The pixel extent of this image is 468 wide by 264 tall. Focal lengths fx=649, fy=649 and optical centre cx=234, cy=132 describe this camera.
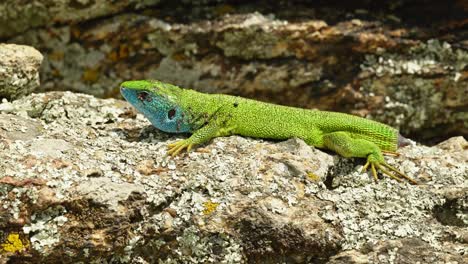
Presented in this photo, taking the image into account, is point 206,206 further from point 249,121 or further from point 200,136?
point 249,121

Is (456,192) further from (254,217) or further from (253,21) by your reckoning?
(253,21)

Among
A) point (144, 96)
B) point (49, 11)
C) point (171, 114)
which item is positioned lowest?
point (171, 114)

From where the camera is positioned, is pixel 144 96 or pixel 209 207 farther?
pixel 144 96

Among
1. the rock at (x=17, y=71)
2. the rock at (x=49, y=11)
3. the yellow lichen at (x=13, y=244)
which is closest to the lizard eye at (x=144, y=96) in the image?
the rock at (x=17, y=71)

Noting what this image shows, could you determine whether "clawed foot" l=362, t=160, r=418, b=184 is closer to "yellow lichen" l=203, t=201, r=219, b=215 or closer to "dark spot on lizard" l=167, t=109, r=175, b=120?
"yellow lichen" l=203, t=201, r=219, b=215

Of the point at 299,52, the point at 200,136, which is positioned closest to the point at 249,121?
the point at 200,136

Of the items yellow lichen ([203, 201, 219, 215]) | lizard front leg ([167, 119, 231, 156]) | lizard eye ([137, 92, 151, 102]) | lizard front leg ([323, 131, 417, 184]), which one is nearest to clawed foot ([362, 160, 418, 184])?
lizard front leg ([323, 131, 417, 184])

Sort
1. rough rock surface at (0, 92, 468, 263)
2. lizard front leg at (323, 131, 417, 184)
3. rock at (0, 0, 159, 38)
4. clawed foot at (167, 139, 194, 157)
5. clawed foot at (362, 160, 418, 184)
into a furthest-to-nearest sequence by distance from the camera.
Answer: rock at (0, 0, 159, 38) < lizard front leg at (323, 131, 417, 184) < clawed foot at (362, 160, 418, 184) < clawed foot at (167, 139, 194, 157) < rough rock surface at (0, 92, 468, 263)

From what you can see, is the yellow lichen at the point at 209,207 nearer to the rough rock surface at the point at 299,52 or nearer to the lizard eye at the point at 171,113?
the lizard eye at the point at 171,113
